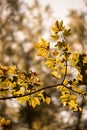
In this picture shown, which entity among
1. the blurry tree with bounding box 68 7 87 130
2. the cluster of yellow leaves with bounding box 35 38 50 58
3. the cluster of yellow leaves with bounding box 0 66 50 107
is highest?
the blurry tree with bounding box 68 7 87 130

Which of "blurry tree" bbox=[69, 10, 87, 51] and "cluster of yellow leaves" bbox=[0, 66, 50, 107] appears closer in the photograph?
"cluster of yellow leaves" bbox=[0, 66, 50, 107]

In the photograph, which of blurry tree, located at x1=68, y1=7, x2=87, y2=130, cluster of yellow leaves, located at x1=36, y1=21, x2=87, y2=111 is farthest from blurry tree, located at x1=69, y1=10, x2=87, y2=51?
cluster of yellow leaves, located at x1=36, y1=21, x2=87, y2=111

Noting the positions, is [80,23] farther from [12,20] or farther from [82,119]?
[82,119]

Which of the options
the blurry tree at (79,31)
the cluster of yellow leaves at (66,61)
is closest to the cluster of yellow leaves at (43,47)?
the cluster of yellow leaves at (66,61)

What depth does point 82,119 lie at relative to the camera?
6660mm

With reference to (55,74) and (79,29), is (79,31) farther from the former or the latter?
(55,74)

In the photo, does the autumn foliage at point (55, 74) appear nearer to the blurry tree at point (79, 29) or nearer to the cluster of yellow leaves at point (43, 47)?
the cluster of yellow leaves at point (43, 47)

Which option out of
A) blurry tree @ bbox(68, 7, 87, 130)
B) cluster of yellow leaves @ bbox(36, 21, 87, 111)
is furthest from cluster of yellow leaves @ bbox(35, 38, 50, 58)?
blurry tree @ bbox(68, 7, 87, 130)

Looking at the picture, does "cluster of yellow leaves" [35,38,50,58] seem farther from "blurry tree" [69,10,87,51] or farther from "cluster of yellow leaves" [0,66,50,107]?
"blurry tree" [69,10,87,51]

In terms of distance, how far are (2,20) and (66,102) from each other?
18.3 feet

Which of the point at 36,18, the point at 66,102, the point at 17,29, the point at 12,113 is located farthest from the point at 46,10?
the point at 66,102

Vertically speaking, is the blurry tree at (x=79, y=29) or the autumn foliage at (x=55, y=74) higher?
the blurry tree at (x=79, y=29)

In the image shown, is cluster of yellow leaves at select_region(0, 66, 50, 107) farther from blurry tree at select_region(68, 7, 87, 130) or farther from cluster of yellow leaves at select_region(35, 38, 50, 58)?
blurry tree at select_region(68, 7, 87, 130)

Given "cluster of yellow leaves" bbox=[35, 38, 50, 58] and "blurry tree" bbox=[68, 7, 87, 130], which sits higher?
"blurry tree" bbox=[68, 7, 87, 130]
